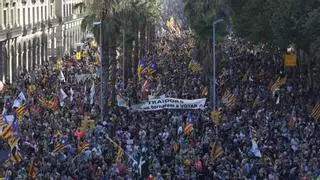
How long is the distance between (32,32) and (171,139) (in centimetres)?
4044

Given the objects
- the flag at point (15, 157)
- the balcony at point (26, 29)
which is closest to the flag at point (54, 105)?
the flag at point (15, 157)

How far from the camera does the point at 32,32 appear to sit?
68812 mm

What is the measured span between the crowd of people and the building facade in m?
15.3

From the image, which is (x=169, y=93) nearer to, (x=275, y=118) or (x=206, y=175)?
(x=275, y=118)

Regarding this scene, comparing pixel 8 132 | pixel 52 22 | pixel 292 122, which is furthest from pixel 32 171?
pixel 52 22

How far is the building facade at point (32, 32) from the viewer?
2408 inches

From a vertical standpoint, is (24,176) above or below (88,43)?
below

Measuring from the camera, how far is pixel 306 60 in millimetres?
52125

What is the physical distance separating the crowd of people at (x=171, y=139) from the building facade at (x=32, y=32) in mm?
15279

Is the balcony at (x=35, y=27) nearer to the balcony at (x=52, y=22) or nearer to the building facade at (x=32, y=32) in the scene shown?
the building facade at (x=32, y=32)

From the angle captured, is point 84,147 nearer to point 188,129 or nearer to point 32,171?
point 32,171

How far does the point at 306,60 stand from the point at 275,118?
1885 cm

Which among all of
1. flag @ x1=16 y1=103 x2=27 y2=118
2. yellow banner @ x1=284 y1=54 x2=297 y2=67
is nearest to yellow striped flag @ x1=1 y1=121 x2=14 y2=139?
flag @ x1=16 y1=103 x2=27 y2=118

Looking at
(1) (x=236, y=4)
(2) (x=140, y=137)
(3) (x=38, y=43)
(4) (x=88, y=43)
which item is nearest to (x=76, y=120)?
(2) (x=140, y=137)
